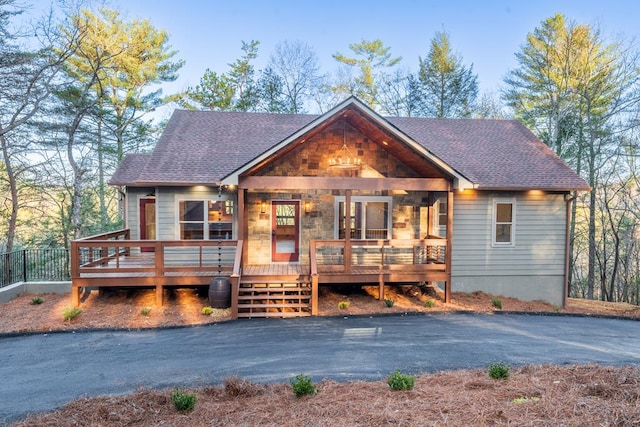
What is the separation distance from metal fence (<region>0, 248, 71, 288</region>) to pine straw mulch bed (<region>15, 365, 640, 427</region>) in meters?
8.54

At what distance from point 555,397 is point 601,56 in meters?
20.0

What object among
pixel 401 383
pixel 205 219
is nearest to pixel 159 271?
pixel 205 219

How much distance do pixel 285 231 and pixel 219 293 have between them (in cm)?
307

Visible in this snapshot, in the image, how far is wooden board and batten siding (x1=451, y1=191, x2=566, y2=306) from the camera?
1096 centimetres

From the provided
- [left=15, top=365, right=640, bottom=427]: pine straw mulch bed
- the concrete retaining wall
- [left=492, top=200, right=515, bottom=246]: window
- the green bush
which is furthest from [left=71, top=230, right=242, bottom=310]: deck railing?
[left=492, top=200, right=515, bottom=246]: window

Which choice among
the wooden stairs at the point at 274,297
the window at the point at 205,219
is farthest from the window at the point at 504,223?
the window at the point at 205,219

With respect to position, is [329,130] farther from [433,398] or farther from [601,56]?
[601,56]

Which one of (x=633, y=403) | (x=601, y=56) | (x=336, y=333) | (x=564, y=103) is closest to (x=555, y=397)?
(x=633, y=403)

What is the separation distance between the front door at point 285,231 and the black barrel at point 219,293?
8.02 ft

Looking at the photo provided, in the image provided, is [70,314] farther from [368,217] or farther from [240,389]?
[368,217]

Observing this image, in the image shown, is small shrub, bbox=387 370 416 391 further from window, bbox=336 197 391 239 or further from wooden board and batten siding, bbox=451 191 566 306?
wooden board and batten siding, bbox=451 191 566 306

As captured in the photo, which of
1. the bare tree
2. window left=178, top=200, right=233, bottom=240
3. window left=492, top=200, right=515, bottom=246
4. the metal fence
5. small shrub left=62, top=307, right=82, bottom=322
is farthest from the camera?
the bare tree

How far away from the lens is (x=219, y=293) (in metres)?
8.48

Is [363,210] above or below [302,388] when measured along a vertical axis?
above
